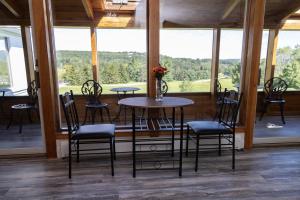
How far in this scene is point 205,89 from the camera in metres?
4.22

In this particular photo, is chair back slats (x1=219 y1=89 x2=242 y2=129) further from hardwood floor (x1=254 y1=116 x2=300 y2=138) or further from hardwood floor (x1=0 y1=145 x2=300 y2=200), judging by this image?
hardwood floor (x1=254 y1=116 x2=300 y2=138)

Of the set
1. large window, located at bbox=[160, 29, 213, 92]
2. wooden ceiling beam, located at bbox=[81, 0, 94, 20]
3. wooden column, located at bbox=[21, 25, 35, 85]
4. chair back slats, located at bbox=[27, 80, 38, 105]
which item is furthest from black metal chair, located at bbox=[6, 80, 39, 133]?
large window, located at bbox=[160, 29, 213, 92]

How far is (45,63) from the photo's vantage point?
2.59 metres

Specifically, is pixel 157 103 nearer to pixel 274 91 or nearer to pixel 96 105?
pixel 96 105

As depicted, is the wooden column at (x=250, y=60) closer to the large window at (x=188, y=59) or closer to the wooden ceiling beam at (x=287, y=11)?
the large window at (x=188, y=59)

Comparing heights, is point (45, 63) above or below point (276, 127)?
above

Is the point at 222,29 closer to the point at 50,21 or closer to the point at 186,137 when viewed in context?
the point at 186,137

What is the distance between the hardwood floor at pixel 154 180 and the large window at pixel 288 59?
2.28 meters

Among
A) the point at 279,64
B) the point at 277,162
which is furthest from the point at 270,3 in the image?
the point at 277,162

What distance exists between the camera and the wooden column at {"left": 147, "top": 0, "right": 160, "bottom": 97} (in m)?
2.72

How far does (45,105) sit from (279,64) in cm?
436

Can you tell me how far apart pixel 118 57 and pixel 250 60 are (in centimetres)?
233

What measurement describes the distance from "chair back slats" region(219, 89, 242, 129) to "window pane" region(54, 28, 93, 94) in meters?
2.20

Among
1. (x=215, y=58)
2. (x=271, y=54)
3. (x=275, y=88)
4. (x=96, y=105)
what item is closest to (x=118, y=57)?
(x=96, y=105)
